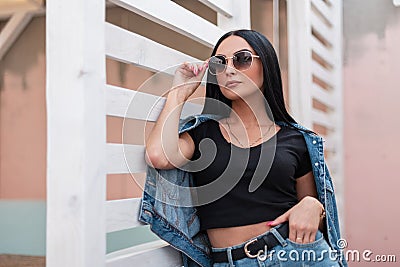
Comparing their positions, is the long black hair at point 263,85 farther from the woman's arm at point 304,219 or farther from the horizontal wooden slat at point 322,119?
the horizontal wooden slat at point 322,119

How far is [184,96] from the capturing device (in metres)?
1.31

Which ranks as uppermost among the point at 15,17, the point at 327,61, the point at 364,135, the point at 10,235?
the point at 15,17

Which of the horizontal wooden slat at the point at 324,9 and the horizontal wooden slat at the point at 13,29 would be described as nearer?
the horizontal wooden slat at the point at 324,9

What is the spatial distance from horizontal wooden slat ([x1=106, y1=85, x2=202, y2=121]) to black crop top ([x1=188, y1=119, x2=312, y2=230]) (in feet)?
0.33

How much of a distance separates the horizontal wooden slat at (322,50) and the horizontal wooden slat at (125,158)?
50.7 inches

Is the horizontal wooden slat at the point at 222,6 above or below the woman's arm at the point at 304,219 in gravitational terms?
above

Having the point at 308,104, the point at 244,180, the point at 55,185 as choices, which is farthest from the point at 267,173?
the point at 308,104

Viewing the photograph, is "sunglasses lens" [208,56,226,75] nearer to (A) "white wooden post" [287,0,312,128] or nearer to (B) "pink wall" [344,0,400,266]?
(A) "white wooden post" [287,0,312,128]

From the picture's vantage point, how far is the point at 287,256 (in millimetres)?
1267

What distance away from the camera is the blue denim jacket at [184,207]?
4.15 ft

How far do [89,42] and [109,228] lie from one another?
35cm

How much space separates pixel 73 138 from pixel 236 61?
0.44m

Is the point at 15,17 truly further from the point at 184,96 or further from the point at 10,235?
the point at 184,96

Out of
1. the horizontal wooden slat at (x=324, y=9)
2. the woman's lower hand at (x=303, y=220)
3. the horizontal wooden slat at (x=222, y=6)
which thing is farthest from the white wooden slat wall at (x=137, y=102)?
the horizontal wooden slat at (x=324, y=9)
